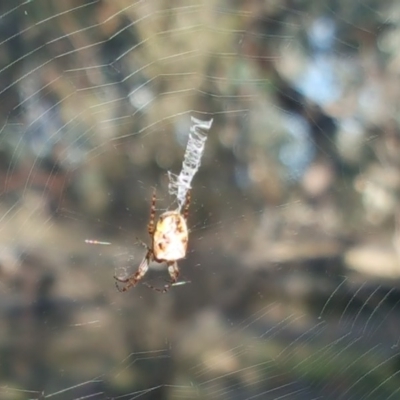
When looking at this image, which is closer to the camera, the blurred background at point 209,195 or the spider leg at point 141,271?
the spider leg at point 141,271

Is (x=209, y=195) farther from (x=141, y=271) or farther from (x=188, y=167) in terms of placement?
(x=141, y=271)

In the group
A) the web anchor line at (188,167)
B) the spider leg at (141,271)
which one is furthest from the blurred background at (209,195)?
the spider leg at (141,271)

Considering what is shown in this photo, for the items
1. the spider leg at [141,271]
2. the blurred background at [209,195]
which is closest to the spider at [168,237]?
the spider leg at [141,271]

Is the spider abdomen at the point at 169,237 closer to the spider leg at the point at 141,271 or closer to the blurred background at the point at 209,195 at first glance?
the spider leg at the point at 141,271

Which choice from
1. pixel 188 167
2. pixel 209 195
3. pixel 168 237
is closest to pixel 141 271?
pixel 168 237

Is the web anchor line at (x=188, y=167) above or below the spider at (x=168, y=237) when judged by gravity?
above
